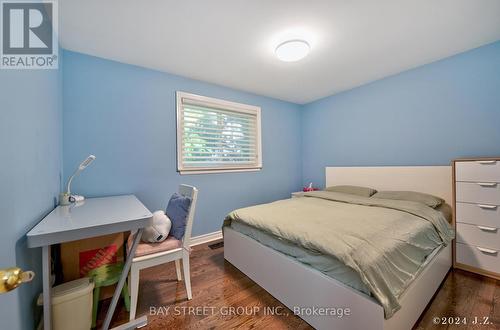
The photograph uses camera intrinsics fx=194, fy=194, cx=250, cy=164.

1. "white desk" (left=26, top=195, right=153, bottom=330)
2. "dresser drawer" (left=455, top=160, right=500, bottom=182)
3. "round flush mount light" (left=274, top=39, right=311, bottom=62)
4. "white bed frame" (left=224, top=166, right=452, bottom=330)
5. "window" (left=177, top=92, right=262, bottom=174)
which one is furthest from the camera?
"window" (left=177, top=92, right=262, bottom=174)

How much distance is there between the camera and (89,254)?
1436mm

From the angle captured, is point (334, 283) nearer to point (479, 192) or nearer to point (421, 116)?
point (479, 192)

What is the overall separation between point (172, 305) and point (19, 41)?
2041 millimetres

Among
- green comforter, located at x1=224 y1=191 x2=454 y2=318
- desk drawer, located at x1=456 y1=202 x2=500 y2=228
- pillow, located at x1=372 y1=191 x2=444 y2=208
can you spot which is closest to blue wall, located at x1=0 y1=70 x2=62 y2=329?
green comforter, located at x1=224 y1=191 x2=454 y2=318

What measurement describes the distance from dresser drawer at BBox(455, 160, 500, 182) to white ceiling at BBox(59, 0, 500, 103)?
127 cm

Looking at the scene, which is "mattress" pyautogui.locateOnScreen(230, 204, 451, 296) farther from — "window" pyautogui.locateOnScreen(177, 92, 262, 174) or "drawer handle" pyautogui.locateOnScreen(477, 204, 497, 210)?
"window" pyautogui.locateOnScreen(177, 92, 262, 174)

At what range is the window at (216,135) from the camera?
2.71 meters

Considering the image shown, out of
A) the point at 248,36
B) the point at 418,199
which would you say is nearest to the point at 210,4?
the point at 248,36

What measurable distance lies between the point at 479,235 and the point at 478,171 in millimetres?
618

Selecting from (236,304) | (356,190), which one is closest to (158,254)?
(236,304)

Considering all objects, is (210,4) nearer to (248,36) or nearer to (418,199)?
(248,36)

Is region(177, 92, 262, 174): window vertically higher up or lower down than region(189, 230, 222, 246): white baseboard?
higher up

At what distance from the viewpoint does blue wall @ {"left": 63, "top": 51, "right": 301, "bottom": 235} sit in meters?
2.05

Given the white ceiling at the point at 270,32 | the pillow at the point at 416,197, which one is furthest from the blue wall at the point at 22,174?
the pillow at the point at 416,197
